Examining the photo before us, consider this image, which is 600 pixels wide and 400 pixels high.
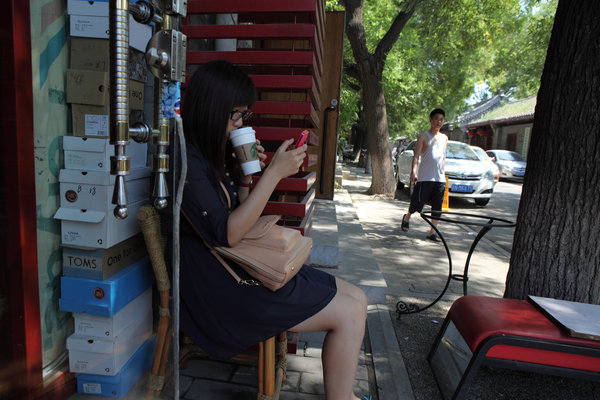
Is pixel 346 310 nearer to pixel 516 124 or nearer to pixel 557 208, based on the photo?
pixel 557 208

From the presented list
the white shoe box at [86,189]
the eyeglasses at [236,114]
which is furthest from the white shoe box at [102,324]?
the eyeglasses at [236,114]

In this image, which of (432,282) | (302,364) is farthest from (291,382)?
(432,282)

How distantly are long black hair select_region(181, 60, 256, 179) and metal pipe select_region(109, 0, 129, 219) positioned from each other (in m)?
0.64

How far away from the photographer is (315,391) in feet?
7.48

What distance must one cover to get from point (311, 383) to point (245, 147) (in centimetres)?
143

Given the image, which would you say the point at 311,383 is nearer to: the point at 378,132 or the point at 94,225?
the point at 94,225

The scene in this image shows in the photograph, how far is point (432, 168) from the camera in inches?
259

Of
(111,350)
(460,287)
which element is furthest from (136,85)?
(460,287)

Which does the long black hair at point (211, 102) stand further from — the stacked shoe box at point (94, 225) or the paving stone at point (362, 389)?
the paving stone at point (362, 389)

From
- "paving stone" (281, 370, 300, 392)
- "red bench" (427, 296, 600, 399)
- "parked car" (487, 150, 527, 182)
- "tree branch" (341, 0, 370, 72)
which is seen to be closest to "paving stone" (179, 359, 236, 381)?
"paving stone" (281, 370, 300, 392)

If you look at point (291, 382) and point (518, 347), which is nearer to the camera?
point (518, 347)

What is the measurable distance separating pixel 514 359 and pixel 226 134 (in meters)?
1.78

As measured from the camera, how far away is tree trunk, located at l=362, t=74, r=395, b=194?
10.6m

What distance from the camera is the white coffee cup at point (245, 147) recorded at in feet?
5.65
